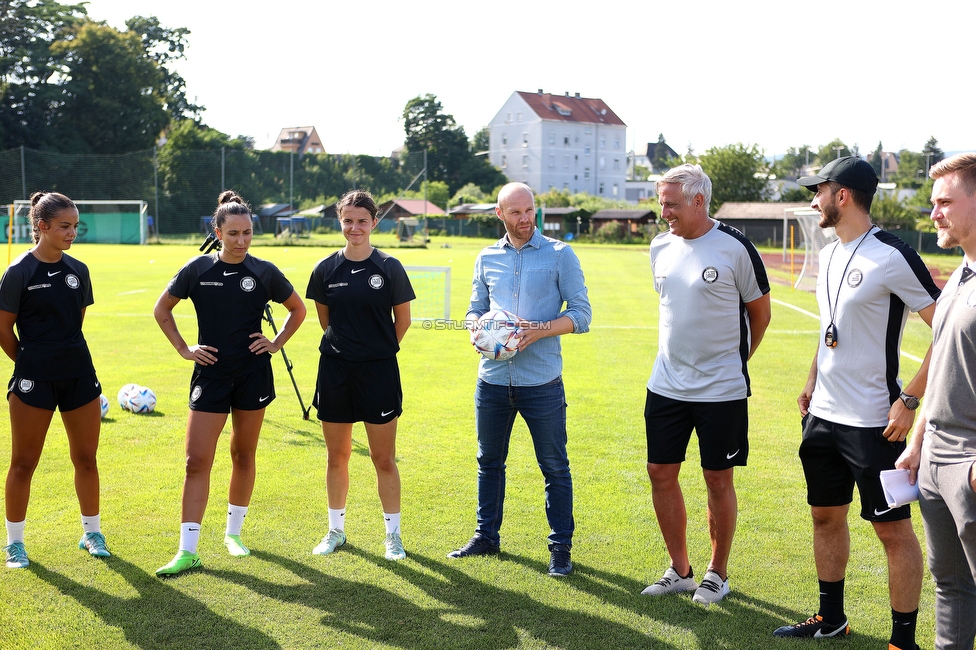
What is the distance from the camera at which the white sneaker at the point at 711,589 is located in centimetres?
413

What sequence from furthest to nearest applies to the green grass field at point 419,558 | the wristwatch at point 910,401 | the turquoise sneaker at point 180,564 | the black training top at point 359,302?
the black training top at point 359,302
the turquoise sneaker at point 180,564
the green grass field at point 419,558
the wristwatch at point 910,401

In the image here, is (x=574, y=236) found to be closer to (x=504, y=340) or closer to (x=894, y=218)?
(x=894, y=218)

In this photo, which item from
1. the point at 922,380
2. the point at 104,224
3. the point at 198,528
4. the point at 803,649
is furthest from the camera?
the point at 104,224

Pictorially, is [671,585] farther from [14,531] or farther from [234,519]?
[14,531]

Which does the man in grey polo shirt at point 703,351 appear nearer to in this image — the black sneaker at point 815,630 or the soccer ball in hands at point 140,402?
the black sneaker at point 815,630

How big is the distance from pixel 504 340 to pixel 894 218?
57.8 m

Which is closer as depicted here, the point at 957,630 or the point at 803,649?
the point at 957,630

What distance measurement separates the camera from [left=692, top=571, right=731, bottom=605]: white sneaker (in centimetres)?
413

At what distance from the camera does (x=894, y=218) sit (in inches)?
2157

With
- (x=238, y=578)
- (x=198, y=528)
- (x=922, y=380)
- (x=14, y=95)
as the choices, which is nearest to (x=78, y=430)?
(x=198, y=528)

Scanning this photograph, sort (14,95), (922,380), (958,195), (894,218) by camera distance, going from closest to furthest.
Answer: (958,195) → (922,380) → (894,218) → (14,95)

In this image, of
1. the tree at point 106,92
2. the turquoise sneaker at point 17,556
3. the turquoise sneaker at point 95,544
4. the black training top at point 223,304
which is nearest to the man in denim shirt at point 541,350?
the black training top at point 223,304

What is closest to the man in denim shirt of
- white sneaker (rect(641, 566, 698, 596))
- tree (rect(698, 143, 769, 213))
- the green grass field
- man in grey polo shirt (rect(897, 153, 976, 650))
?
the green grass field

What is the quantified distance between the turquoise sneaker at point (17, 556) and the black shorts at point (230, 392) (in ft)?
4.00
